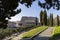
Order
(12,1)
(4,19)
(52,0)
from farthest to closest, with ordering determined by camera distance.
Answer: (4,19)
(52,0)
(12,1)

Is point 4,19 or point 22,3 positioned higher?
point 22,3

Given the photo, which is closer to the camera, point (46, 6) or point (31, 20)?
point (46, 6)

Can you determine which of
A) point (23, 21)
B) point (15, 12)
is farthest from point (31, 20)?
point (15, 12)

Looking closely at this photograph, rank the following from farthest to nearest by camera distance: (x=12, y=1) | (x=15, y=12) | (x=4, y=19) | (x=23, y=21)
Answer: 1. (x=23, y=21)
2. (x=15, y=12)
3. (x=4, y=19)
4. (x=12, y=1)

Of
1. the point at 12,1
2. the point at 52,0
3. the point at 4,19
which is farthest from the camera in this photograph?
the point at 4,19

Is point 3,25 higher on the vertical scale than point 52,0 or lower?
lower

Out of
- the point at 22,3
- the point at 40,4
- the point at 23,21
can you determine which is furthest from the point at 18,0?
the point at 23,21

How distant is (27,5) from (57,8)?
2.32 meters

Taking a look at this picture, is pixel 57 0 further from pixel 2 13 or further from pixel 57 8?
pixel 2 13

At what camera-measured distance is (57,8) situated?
16.8m

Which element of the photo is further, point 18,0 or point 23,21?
point 23,21

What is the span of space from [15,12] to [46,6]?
3.65m

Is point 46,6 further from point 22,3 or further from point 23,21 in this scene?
point 23,21

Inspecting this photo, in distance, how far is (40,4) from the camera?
16.9 m
